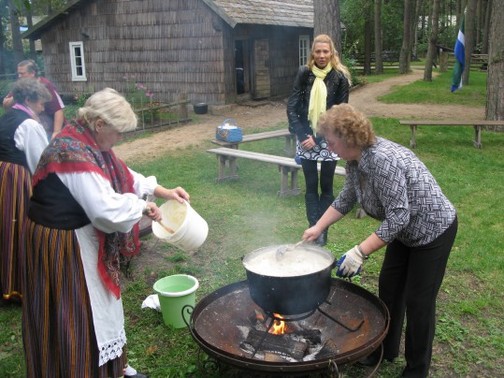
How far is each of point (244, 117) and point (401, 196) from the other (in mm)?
11941

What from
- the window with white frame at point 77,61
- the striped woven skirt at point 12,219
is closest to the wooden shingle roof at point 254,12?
the window with white frame at point 77,61

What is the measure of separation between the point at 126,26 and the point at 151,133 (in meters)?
5.90

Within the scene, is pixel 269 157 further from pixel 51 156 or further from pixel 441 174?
pixel 51 156

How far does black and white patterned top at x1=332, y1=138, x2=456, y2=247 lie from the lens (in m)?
2.66

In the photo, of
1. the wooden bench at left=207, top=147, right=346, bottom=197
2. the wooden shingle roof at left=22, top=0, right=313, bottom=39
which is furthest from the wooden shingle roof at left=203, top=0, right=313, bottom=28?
the wooden bench at left=207, top=147, right=346, bottom=197

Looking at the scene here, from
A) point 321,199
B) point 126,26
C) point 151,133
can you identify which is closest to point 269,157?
point 321,199

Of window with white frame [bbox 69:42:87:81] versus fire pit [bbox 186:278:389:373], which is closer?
fire pit [bbox 186:278:389:373]

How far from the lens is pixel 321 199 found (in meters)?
5.39

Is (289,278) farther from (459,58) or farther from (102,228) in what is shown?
(459,58)

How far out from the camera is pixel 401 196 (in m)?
2.65

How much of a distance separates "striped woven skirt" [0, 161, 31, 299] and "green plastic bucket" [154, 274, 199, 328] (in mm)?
1210

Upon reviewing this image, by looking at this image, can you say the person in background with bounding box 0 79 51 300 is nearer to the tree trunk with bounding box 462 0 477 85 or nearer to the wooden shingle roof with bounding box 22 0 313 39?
the wooden shingle roof with bounding box 22 0 313 39

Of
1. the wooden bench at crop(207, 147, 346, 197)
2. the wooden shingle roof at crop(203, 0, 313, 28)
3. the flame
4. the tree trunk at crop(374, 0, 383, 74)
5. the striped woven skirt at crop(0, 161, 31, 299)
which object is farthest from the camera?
the tree trunk at crop(374, 0, 383, 74)

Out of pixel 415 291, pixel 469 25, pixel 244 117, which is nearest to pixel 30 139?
pixel 415 291
